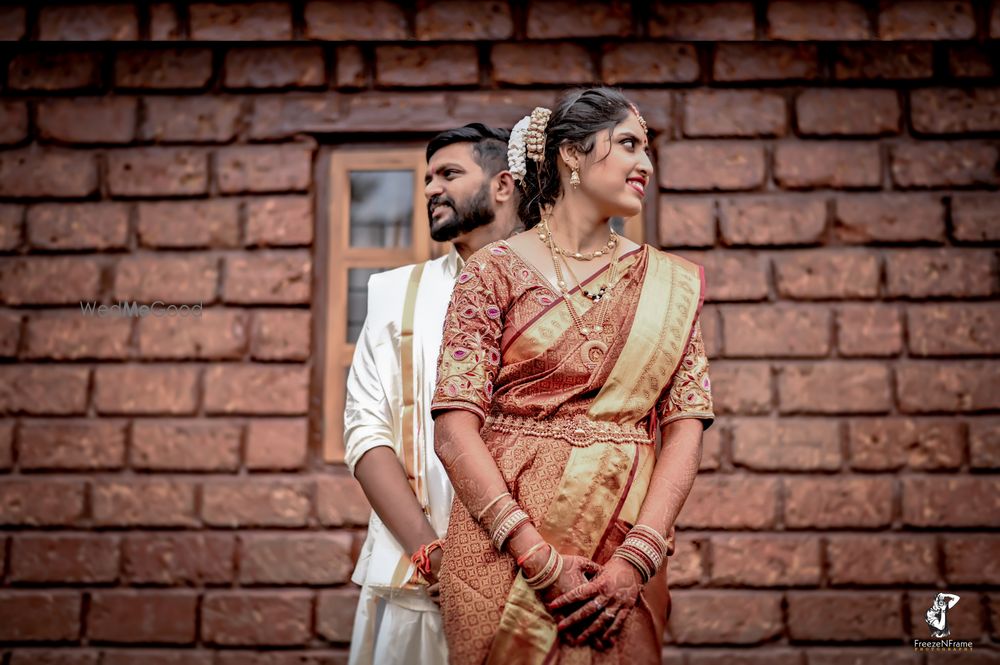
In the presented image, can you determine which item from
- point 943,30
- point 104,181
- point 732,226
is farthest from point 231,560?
point 943,30

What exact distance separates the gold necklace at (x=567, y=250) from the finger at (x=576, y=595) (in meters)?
0.64

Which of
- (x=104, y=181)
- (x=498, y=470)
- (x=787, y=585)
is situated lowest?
(x=787, y=585)

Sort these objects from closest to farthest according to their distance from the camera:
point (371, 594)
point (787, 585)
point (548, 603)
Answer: point (548, 603), point (371, 594), point (787, 585)

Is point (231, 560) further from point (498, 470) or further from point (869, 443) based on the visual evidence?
point (869, 443)

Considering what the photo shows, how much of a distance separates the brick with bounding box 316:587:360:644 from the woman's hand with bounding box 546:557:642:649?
6.26 ft

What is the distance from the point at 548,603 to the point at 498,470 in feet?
0.82

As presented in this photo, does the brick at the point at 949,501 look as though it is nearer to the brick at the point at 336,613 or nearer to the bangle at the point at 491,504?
the brick at the point at 336,613

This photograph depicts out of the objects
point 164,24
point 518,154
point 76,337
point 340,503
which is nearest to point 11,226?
point 76,337

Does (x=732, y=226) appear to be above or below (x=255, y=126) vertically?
below

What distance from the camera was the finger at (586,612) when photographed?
5.31 feet

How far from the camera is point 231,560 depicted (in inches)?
136

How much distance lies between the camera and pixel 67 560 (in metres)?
3.48

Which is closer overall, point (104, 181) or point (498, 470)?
point (498, 470)

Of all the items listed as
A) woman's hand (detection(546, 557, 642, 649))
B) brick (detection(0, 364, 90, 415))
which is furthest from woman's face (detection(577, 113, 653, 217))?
Answer: brick (detection(0, 364, 90, 415))
